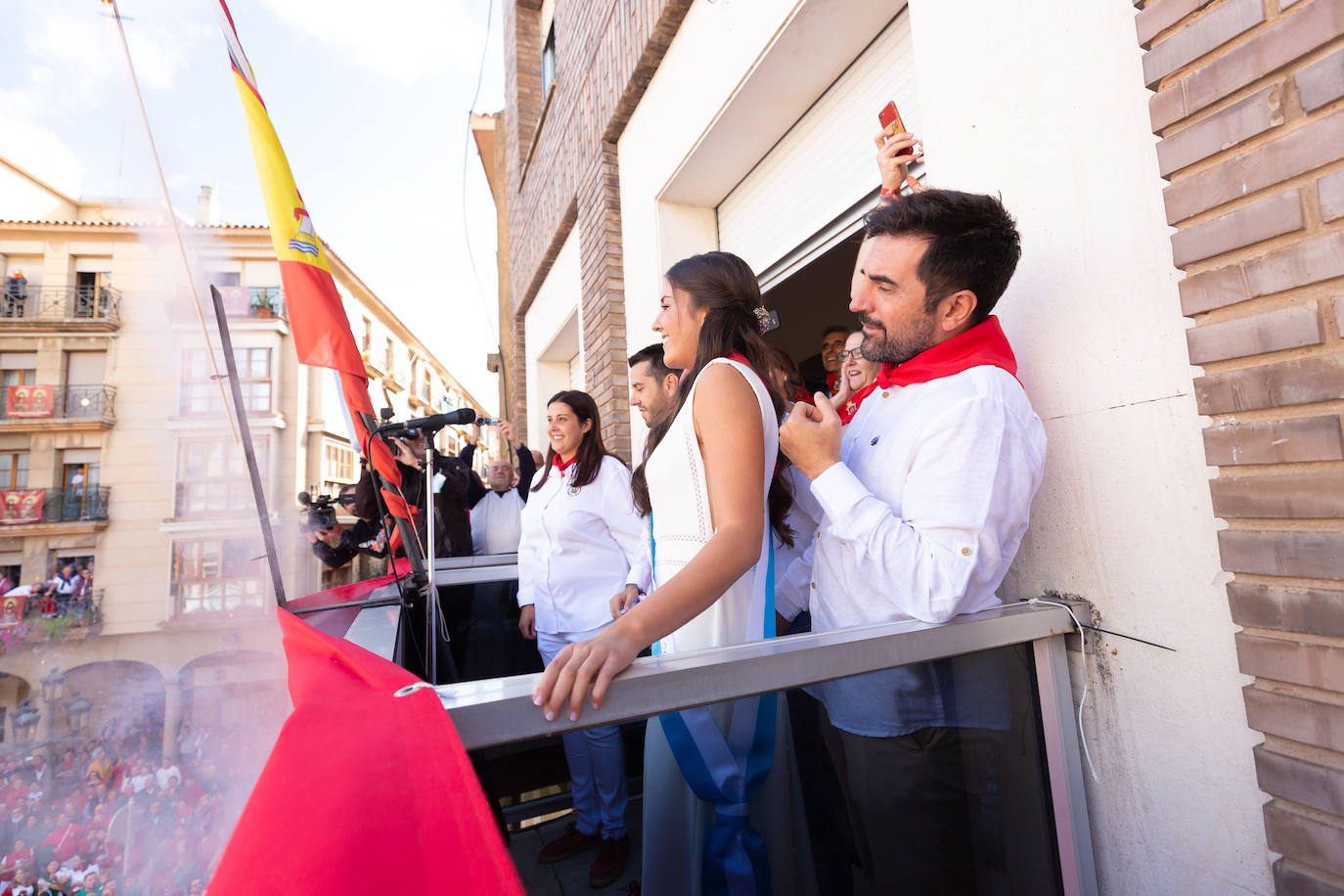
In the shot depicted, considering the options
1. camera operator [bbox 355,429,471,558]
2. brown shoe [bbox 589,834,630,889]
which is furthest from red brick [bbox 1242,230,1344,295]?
camera operator [bbox 355,429,471,558]

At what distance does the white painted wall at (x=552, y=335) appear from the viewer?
22.1 feet

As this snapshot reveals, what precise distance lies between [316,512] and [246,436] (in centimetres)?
240

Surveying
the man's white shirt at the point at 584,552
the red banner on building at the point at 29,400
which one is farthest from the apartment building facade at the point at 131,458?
the man's white shirt at the point at 584,552

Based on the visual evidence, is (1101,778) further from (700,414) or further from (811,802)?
(700,414)

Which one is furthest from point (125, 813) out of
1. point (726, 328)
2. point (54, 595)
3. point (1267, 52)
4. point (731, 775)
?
point (1267, 52)

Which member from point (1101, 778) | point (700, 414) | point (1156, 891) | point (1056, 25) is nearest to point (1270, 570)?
point (1101, 778)

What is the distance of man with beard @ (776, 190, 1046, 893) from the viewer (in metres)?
1.17

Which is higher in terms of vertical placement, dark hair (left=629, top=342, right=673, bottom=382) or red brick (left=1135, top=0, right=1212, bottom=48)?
red brick (left=1135, top=0, right=1212, bottom=48)

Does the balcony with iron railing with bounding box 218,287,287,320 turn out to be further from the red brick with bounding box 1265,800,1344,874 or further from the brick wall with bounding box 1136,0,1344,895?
the red brick with bounding box 1265,800,1344,874

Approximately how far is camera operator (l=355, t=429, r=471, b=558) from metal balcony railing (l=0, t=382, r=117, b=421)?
2.86 m

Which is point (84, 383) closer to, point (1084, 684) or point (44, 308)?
point (44, 308)

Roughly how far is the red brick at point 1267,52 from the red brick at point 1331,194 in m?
0.09

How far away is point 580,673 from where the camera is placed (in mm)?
841

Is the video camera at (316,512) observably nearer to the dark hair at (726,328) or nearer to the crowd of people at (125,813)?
the crowd of people at (125,813)
